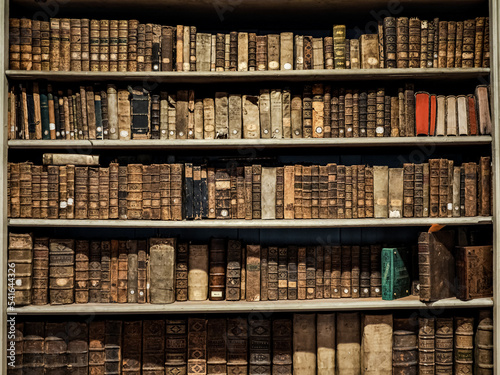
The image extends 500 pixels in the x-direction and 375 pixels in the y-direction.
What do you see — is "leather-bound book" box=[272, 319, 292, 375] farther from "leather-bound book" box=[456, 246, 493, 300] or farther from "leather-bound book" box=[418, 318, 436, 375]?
"leather-bound book" box=[456, 246, 493, 300]

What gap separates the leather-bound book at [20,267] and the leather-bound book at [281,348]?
1265 millimetres

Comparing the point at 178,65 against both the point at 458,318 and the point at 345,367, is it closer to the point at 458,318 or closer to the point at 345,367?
the point at 345,367

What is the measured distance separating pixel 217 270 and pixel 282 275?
344mm

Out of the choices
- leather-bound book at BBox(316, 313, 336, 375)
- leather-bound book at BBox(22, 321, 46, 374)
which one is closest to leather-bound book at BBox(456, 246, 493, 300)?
leather-bound book at BBox(316, 313, 336, 375)

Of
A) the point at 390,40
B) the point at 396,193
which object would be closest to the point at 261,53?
the point at 390,40

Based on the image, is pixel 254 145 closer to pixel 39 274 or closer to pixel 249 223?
pixel 249 223

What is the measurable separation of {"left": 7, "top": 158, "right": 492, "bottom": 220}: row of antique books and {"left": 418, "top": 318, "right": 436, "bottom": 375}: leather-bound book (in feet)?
1.84

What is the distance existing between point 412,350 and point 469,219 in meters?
0.74

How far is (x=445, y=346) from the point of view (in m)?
2.20

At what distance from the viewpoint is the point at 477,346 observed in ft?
7.22

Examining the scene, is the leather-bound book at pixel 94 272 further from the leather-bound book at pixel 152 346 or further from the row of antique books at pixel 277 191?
the leather-bound book at pixel 152 346

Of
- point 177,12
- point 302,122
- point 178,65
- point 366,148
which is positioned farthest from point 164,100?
point 366,148

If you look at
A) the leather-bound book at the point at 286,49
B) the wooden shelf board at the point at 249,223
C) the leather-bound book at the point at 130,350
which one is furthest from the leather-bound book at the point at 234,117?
the leather-bound book at the point at 130,350

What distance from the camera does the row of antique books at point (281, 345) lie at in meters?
2.18
